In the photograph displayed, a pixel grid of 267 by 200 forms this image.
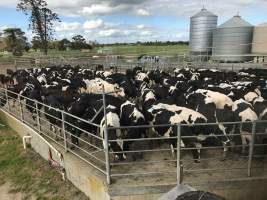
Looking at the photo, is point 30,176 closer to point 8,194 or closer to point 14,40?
point 8,194

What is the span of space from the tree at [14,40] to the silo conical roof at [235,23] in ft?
132

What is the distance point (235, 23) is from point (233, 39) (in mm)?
1656

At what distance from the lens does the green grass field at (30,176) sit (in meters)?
7.79

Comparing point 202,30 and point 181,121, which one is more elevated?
point 202,30

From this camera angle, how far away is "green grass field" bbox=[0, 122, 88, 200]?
7793 mm

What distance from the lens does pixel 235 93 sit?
33.7 feet

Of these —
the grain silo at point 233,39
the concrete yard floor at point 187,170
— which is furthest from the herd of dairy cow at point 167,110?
the grain silo at point 233,39

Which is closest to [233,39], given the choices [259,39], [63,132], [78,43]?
[259,39]

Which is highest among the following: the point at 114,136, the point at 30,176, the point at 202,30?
the point at 202,30

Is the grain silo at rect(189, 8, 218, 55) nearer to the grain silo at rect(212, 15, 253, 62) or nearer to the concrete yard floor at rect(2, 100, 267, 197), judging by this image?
the grain silo at rect(212, 15, 253, 62)

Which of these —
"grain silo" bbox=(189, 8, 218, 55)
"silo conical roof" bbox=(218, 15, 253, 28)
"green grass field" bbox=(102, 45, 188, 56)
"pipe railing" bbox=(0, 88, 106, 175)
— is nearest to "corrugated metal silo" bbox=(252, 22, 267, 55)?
"silo conical roof" bbox=(218, 15, 253, 28)

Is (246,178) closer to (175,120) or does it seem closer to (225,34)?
(175,120)

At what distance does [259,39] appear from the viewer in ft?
94.8

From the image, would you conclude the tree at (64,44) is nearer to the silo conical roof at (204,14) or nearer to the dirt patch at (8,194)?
the silo conical roof at (204,14)
